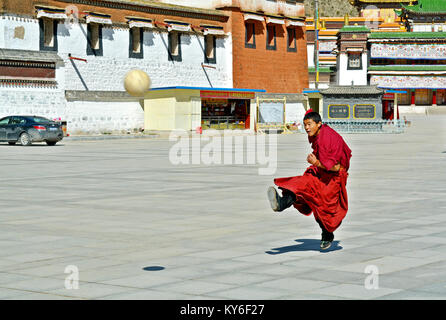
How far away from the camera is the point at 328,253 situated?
822cm

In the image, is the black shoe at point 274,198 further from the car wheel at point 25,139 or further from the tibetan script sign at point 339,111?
the tibetan script sign at point 339,111

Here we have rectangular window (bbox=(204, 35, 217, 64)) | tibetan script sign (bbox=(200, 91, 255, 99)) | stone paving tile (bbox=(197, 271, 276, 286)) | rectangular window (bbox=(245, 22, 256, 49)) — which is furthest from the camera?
rectangular window (bbox=(245, 22, 256, 49))

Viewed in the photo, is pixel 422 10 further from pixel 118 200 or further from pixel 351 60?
pixel 118 200

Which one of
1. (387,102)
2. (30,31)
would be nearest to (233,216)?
(30,31)

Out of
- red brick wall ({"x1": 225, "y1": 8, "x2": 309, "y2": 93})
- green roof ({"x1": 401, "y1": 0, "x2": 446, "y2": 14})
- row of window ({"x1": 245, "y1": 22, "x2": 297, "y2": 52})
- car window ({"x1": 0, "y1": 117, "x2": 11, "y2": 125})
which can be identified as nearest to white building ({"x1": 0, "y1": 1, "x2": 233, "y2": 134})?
red brick wall ({"x1": 225, "y1": 8, "x2": 309, "y2": 93})

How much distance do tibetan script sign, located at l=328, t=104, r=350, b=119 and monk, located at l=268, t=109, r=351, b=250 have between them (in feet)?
152

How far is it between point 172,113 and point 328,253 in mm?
38196

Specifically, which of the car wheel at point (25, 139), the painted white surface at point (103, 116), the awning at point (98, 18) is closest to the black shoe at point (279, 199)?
the car wheel at point (25, 139)

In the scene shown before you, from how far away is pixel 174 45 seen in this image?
50.5 meters

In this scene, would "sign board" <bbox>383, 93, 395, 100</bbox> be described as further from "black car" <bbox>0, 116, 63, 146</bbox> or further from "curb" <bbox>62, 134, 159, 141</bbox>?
"black car" <bbox>0, 116, 63, 146</bbox>

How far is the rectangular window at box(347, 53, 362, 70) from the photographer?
272ft

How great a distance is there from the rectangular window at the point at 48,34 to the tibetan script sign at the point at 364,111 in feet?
71.1

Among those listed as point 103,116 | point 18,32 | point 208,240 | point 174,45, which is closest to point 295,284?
point 208,240

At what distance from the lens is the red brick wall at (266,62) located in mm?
53812
